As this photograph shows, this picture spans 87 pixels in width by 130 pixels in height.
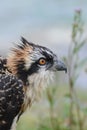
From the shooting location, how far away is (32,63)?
7656 millimetres

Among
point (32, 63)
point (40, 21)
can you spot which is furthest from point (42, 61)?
point (40, 21)

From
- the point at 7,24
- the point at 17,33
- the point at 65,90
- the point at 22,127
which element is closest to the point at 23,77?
the point at 22,127

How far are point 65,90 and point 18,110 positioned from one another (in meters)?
5.13

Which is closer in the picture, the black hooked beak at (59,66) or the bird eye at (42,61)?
the bird eye at (42,61)

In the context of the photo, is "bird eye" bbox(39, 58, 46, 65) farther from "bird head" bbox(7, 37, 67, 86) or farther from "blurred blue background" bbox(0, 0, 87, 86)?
"blurred blue background" bbox(0, 0, 87, 86)

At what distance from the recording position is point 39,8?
2039cm

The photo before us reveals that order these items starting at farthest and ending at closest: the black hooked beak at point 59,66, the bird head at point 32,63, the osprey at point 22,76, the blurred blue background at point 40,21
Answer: the blurred blue background at point 40,21 → the black hooked beak at point 59,66 → the bird head at point 32,63 → the osprey at point 22,76

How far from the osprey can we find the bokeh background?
7692 mm

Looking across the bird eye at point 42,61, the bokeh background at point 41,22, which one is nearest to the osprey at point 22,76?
the bird eye at point 42,61

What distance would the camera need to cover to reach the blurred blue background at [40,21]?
695 inches

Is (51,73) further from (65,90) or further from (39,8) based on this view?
(39,8)

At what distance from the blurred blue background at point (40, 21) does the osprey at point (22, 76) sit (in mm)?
8573

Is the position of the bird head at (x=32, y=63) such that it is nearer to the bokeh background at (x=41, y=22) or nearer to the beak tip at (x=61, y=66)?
the beak tip at (x=61, y=66)

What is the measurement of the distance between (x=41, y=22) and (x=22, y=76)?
38.9ft
